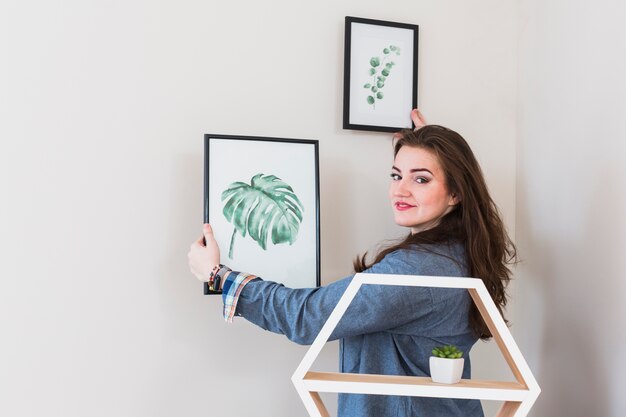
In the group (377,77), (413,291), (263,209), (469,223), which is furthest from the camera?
(377,77)

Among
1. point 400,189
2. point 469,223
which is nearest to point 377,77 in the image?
point 400,189

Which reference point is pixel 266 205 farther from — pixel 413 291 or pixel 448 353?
pixel 448 353

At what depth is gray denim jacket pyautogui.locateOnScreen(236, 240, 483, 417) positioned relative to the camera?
1214 mm

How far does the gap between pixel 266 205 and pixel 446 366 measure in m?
0.59

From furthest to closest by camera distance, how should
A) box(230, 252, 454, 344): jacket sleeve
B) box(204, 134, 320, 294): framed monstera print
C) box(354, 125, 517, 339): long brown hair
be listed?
box(204, 134, 320, 294): framed monstera print < box(354, 125, 517, 339): long brown hair < box(230, 252, 454, 344): jacket sleeve

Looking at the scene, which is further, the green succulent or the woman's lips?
the woman's lips

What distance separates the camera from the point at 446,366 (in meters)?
1.13

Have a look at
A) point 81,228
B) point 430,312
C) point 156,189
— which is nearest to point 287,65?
point 156,189

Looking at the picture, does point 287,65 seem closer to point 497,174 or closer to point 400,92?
point 400,92

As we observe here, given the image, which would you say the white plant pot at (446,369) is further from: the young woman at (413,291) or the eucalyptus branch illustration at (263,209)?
the eucalyptus branch illustration at (263,209)

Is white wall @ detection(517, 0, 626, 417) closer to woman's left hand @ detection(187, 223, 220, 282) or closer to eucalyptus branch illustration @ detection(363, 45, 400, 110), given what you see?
eucalyptus branch illustration @ detection(363, 45, 400, 110)

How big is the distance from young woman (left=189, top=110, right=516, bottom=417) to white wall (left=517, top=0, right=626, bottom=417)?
0.23 meters

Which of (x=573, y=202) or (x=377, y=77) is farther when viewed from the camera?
(x=377, y=77)

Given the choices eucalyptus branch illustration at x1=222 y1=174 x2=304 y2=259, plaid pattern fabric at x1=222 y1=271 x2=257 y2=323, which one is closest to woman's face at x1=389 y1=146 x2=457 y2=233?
eucalyptus branch illustration at x1=222 y1=174 x2=304 y2=259
